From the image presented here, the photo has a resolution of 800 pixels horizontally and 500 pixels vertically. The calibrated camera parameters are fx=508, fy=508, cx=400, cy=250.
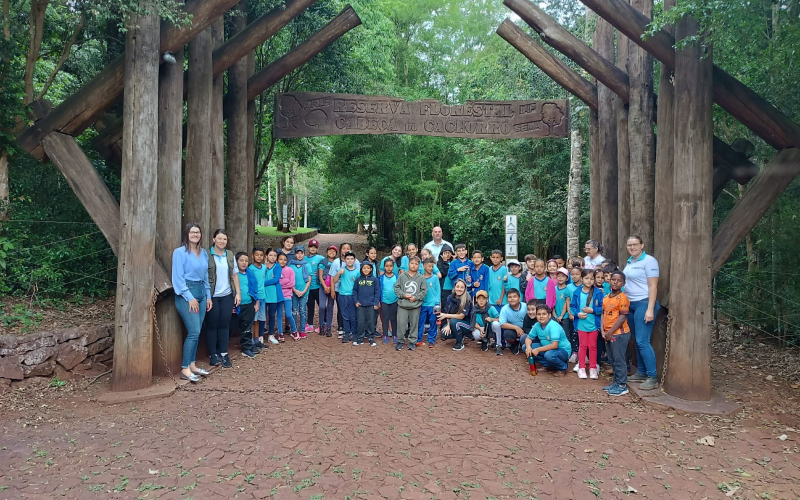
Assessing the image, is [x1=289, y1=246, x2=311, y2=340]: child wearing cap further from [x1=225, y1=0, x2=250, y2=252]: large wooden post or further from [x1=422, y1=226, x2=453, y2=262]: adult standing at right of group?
[x1=422, y1=226, x2=453, y2=262]: adult standing at right of group

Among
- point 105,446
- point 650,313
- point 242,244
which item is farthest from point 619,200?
point 105,446

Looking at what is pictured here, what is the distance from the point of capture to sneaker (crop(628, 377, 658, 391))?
5254 millimetres

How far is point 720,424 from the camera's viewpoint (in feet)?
14.8

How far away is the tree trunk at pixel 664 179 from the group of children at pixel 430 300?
2.04 feet

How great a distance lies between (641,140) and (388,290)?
12.7ft

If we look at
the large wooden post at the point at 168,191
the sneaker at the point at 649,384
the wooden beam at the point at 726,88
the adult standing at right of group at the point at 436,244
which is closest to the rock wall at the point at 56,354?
the large wooden post at the point at 168,191

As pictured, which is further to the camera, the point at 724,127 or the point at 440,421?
the point at 724,127

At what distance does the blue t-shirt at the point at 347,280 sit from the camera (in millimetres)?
7344

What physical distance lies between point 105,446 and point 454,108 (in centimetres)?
645

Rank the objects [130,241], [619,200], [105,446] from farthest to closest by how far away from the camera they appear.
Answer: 1. [619,200]
2. [130,241]
3. [105,446]

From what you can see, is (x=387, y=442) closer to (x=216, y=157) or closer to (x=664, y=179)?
(x=664, y=179)

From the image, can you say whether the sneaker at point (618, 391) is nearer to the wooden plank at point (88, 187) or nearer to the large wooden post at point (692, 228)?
the large wooden post at point (692, 228)

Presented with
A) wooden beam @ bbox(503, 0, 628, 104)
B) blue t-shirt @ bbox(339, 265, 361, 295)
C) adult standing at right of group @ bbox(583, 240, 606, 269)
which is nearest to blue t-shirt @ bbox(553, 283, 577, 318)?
adult standing at right of group @ bbox(583, 240, 606, 269)

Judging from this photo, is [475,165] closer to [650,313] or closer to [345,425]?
[650,313]
